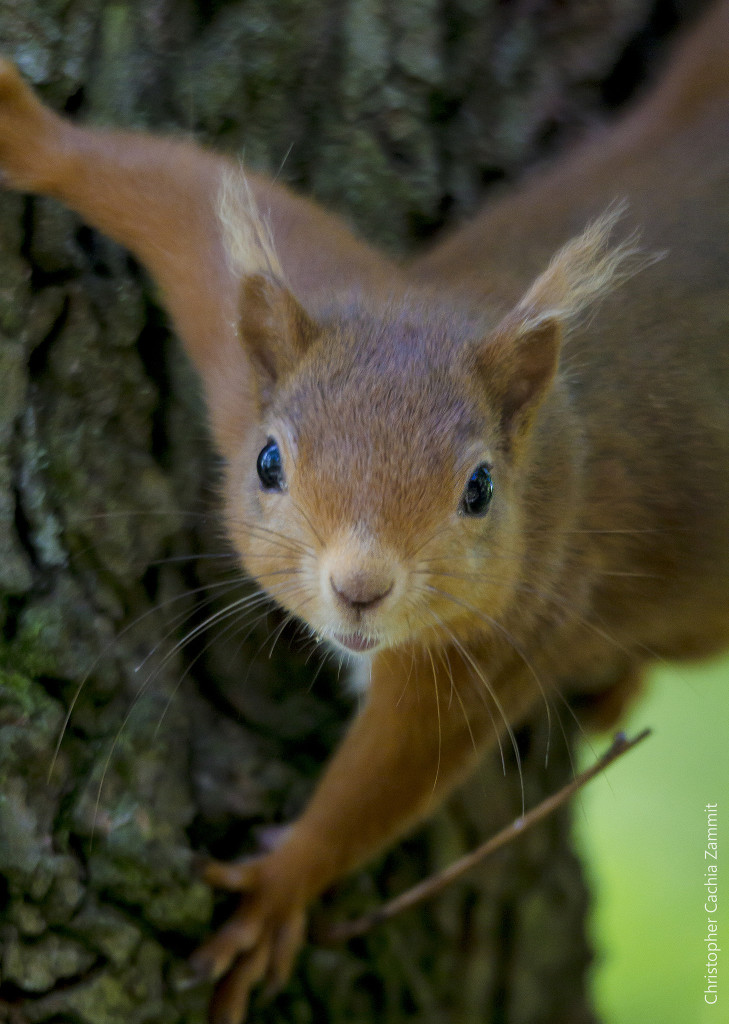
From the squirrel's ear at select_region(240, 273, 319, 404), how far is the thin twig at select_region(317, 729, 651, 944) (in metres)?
1.08

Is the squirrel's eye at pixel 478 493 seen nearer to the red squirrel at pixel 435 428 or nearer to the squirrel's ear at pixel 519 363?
the red squirrel at pixel 435 428

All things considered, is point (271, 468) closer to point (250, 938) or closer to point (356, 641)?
point (356, 641)

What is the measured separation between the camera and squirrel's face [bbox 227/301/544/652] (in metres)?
2.20

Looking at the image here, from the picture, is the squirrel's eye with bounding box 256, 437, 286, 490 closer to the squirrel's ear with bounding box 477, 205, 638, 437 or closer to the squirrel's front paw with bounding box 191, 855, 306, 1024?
the squirrel's ear with bounding box 477, 205, 638, 437

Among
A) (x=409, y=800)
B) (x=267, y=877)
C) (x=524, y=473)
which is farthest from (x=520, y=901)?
(x=524, y=473)

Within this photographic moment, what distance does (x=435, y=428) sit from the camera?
2.31 meters

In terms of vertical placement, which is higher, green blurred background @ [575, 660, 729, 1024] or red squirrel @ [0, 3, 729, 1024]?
red squirrel @ [0, 3, 729, 1024]

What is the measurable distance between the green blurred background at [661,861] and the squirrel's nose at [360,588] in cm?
215

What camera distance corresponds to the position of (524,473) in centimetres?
266

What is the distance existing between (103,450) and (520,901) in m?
1.87

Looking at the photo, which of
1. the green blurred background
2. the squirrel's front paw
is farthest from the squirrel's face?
the green blurred background

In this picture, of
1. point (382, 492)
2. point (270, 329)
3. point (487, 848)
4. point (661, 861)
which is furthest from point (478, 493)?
point (661, 861)

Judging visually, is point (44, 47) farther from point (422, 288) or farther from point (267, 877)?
point (267, 877)

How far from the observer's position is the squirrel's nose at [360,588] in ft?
6.92
